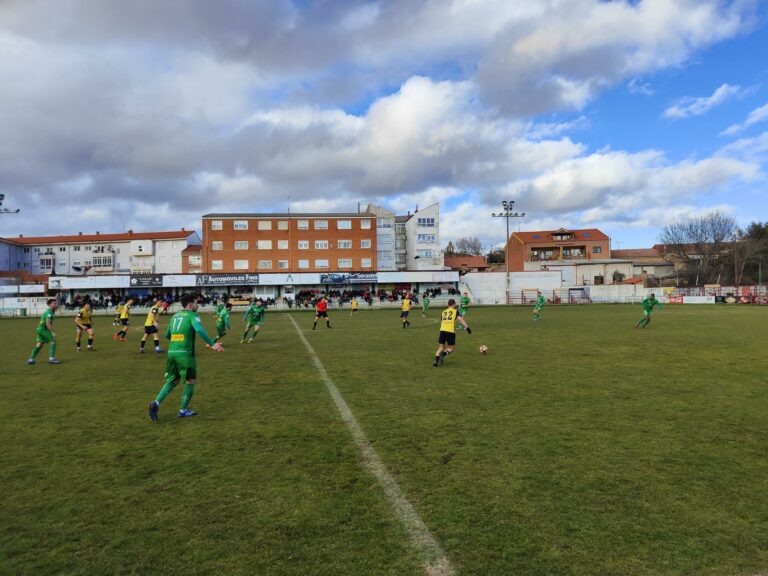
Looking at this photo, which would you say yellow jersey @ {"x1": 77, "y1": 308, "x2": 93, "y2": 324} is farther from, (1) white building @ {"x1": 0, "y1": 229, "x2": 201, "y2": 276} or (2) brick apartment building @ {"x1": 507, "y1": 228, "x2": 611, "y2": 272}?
(2) brick apartment building @ {"x1": 507, "y1": 228, "x2": 611, "y2": 272}

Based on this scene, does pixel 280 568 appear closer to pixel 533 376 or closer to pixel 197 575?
pixel 197 575

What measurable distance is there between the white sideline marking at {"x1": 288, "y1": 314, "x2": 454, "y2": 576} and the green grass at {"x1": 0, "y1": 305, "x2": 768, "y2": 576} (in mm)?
82

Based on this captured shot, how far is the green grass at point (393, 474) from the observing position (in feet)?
12.8

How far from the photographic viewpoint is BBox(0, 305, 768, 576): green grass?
12.8ft

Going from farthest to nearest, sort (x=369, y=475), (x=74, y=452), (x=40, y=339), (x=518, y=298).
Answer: (x=518, y=298), (x=40, y=339), (x=74, y=452), (x=369, y=475)

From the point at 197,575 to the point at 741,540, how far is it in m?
4.34

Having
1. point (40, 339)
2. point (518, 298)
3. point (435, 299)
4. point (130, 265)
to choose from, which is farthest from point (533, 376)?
point (130, 265)

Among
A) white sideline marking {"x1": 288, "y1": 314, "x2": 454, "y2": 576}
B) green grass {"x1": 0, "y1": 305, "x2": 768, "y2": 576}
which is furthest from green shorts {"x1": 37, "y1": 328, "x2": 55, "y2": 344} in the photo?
white sideline marking {"x1": 288, "y1": 314, "x2": 454, "y2": 576}

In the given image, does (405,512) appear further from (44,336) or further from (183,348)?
(44,336)

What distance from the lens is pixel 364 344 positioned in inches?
741

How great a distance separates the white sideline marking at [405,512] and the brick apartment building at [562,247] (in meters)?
83.9

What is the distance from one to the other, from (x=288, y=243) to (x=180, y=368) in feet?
210

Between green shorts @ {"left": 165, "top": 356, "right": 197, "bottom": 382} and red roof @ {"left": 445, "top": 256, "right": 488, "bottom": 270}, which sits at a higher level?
red roof @ {"left": 445, "top": 256, "right": 488, "bottom": 270}

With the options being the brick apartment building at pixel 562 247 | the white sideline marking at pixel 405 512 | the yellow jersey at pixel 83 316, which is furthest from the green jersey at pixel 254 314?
the brick apartment building at pixel 562 247
